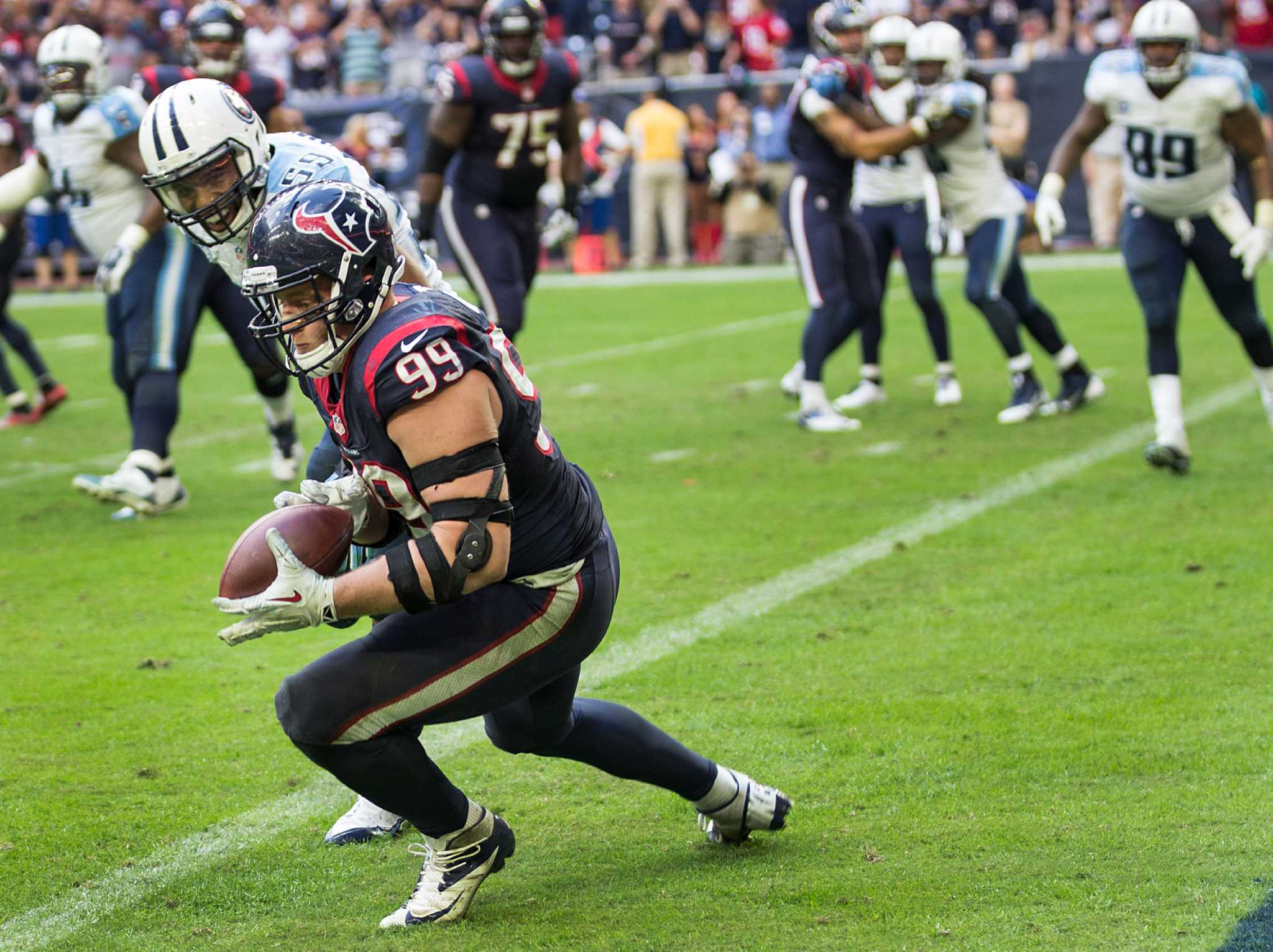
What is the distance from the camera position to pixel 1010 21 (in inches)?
722

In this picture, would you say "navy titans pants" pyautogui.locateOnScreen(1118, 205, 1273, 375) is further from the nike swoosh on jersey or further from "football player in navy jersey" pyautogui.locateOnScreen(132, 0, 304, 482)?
the nike swoosh on jersey

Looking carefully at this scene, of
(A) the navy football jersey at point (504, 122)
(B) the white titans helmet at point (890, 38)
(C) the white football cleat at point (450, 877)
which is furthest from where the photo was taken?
(B) the white titans helmet at point (890, 38)

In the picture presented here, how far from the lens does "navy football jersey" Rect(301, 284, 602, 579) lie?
8.82 feet

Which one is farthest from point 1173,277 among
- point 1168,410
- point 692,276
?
point 692,276

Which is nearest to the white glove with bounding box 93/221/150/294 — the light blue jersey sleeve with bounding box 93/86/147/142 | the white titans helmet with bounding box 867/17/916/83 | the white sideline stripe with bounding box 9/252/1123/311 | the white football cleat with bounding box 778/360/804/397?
the light blue jersey sleeve with bounding box 93/86/147/142

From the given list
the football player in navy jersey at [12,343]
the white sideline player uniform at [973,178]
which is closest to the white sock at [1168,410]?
the white sideline player uniform at [973,178]

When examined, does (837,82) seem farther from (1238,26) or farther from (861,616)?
(1238,26)

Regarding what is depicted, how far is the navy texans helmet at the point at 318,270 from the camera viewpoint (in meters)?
2.74

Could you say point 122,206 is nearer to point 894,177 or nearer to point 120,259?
point 120,259

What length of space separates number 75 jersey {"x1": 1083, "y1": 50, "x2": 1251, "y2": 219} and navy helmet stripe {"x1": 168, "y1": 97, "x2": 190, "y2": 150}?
4124 mm

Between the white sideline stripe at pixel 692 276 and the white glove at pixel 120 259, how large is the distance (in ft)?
29.0

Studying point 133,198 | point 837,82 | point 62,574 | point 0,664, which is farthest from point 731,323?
point 0,664

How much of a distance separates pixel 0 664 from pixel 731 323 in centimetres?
848

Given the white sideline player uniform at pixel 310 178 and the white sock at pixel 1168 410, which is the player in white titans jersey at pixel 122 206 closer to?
the white sideline player uniform at pixel 310 178
